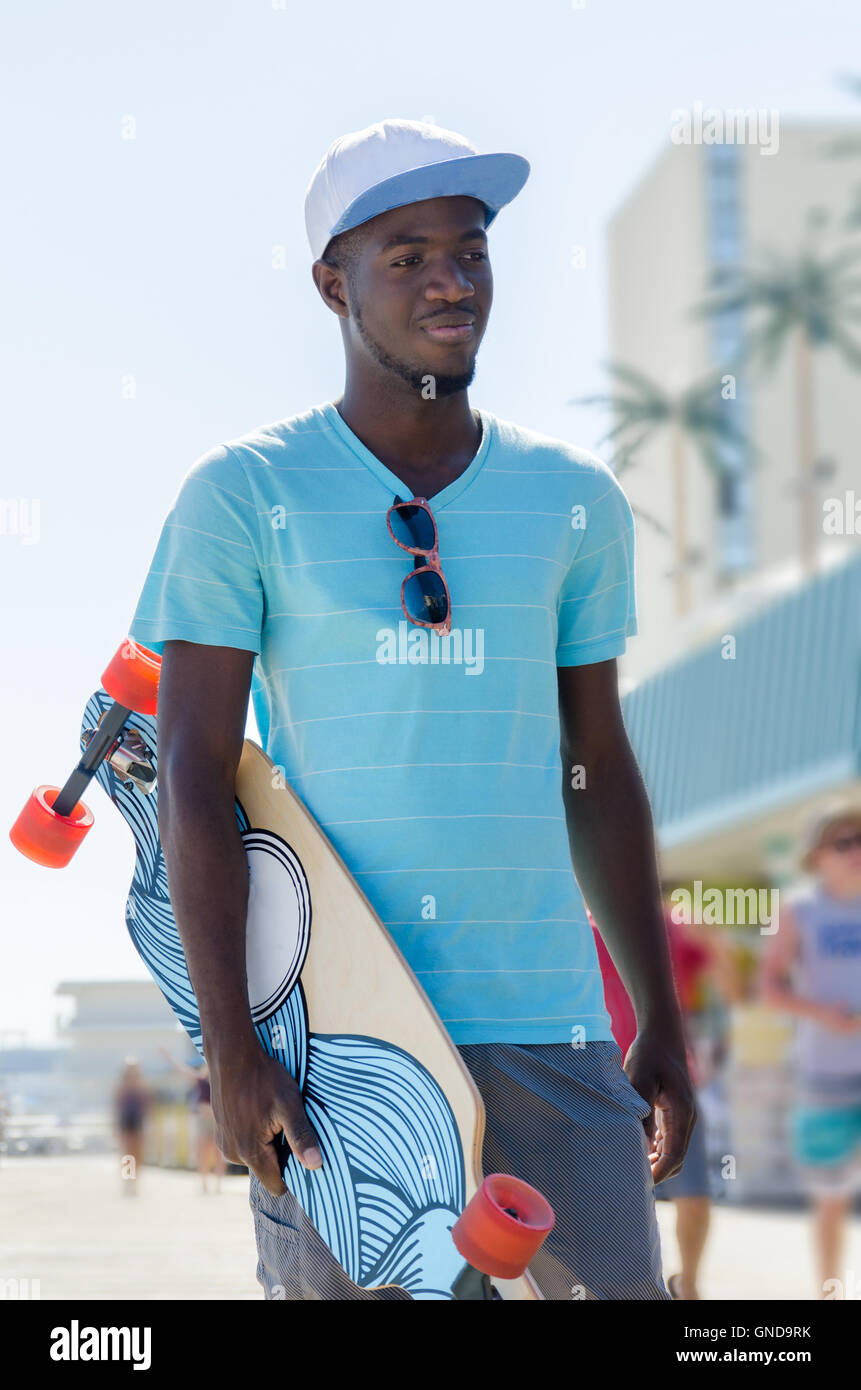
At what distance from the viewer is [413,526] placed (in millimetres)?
1981

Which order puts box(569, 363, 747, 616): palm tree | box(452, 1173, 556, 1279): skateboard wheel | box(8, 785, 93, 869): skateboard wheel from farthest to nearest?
box(569, 363, 747, 616): palm tree, box(8, 785, 93, 869): skateboard wheel, box(452, 1173, 556, 1279): skateboard wheel

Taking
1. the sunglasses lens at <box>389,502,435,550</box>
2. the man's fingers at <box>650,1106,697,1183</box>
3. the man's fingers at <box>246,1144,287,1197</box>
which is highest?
the sunglasses lens at <box>389,502,435,550</box>

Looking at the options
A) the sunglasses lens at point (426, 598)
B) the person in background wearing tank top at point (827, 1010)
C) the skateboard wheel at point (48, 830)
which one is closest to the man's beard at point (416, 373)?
the sunglasses lens at point (426, 598)

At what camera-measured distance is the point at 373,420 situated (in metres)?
2.11

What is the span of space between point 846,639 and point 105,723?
21805 millimetres

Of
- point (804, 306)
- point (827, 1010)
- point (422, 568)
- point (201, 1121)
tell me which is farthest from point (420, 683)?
point (804, 306)

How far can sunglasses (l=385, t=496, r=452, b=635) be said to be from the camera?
6.29 feet

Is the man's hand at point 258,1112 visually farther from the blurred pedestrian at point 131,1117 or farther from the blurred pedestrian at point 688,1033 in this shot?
the blurred pedestrian at point 131,1117

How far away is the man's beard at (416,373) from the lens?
206cm

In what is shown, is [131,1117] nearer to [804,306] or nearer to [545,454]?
[545,454]

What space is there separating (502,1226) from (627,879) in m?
0.59

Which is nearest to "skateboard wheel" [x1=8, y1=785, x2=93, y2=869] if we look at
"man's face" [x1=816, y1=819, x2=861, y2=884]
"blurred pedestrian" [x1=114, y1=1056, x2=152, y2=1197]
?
"blurred pedestrian" [x1=114, y1=1056, x2=152, y2=1197]

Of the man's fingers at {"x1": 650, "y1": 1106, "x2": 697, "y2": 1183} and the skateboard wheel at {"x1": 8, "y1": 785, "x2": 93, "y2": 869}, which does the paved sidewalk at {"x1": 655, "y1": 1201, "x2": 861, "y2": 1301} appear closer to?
the man's fingers at {"x1": 650, "y1": 1106, "x2": 697, "y2": 1183}

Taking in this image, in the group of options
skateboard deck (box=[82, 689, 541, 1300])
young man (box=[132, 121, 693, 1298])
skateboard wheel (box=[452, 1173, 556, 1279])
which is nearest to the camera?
skateboard wheel (box=[452, 1173, 556, 1279])
